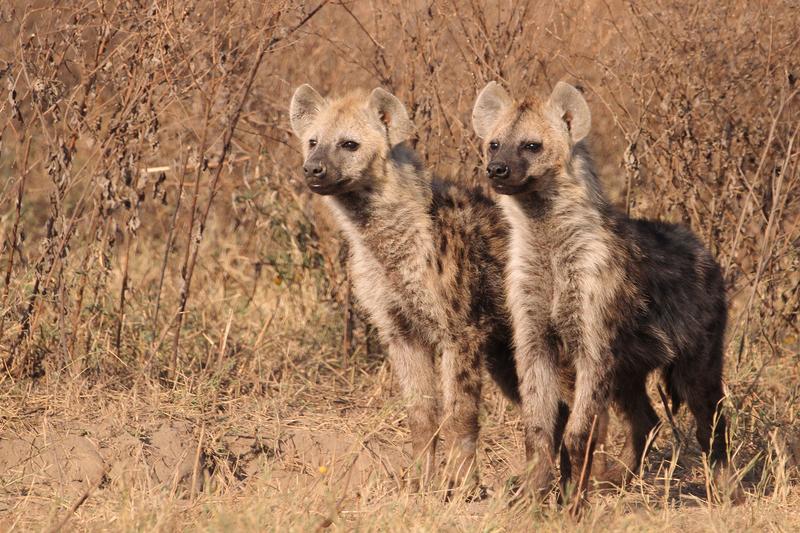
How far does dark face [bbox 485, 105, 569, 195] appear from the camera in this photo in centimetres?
428

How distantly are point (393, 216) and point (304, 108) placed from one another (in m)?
0.76

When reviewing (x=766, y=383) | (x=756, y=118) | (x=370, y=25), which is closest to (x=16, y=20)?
(x=370, y=25)

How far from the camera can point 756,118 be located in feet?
19.1

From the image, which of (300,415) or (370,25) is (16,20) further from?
(300,415)

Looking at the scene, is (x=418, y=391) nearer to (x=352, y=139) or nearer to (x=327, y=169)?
(x=327, y=169)

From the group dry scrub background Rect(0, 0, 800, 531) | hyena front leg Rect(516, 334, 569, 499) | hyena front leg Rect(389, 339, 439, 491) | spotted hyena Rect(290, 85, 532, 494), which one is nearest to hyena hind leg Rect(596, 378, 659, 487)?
dry scrub background Rect(0, 0, 800, 531)

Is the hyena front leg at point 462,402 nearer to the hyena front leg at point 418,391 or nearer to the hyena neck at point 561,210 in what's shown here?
the hyena front leg at point 418,391

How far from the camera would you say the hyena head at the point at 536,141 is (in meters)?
4.30

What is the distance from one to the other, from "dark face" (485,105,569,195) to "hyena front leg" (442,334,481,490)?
70 cm

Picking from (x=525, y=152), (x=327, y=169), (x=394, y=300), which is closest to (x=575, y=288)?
(x=525, y=152)

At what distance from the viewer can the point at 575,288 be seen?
14.2 feet

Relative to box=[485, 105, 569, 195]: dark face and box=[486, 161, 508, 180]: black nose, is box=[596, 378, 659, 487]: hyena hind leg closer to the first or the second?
box=[485, 105, 569, 195]: dark face

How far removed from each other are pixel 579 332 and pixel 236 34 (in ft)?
7.79

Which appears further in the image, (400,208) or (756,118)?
(756,118)
